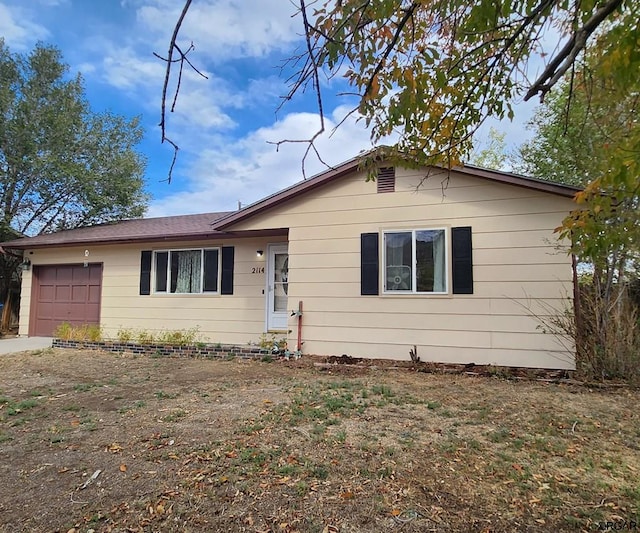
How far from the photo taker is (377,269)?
7.42 meters

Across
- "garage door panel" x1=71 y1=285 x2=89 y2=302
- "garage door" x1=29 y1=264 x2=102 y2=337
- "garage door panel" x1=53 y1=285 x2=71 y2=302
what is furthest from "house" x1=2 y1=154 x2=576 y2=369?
"garage door panel" x1=53 y1=285 x2=71 y2=302

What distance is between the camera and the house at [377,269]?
6652 millimetres

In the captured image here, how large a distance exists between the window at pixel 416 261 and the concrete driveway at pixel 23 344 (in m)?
8.06

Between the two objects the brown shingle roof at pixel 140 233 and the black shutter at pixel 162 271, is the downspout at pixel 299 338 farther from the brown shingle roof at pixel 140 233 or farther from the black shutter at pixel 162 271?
the black shutter at pixel 162 271

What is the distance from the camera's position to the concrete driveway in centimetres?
903

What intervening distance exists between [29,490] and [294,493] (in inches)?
71.8

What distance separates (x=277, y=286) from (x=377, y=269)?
8.58 feet

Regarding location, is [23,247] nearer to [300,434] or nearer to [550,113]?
[300,434]

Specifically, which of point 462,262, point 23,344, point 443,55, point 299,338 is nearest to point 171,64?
point 443,55

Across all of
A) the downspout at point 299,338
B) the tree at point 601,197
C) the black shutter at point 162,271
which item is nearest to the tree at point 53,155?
the black shutter at point 162,271

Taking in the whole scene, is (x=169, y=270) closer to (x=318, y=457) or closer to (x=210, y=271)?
(x=210, y=271)

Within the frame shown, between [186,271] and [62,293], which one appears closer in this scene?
[186,271]

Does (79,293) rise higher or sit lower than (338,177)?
lower

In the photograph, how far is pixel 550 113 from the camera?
32.4 ft
